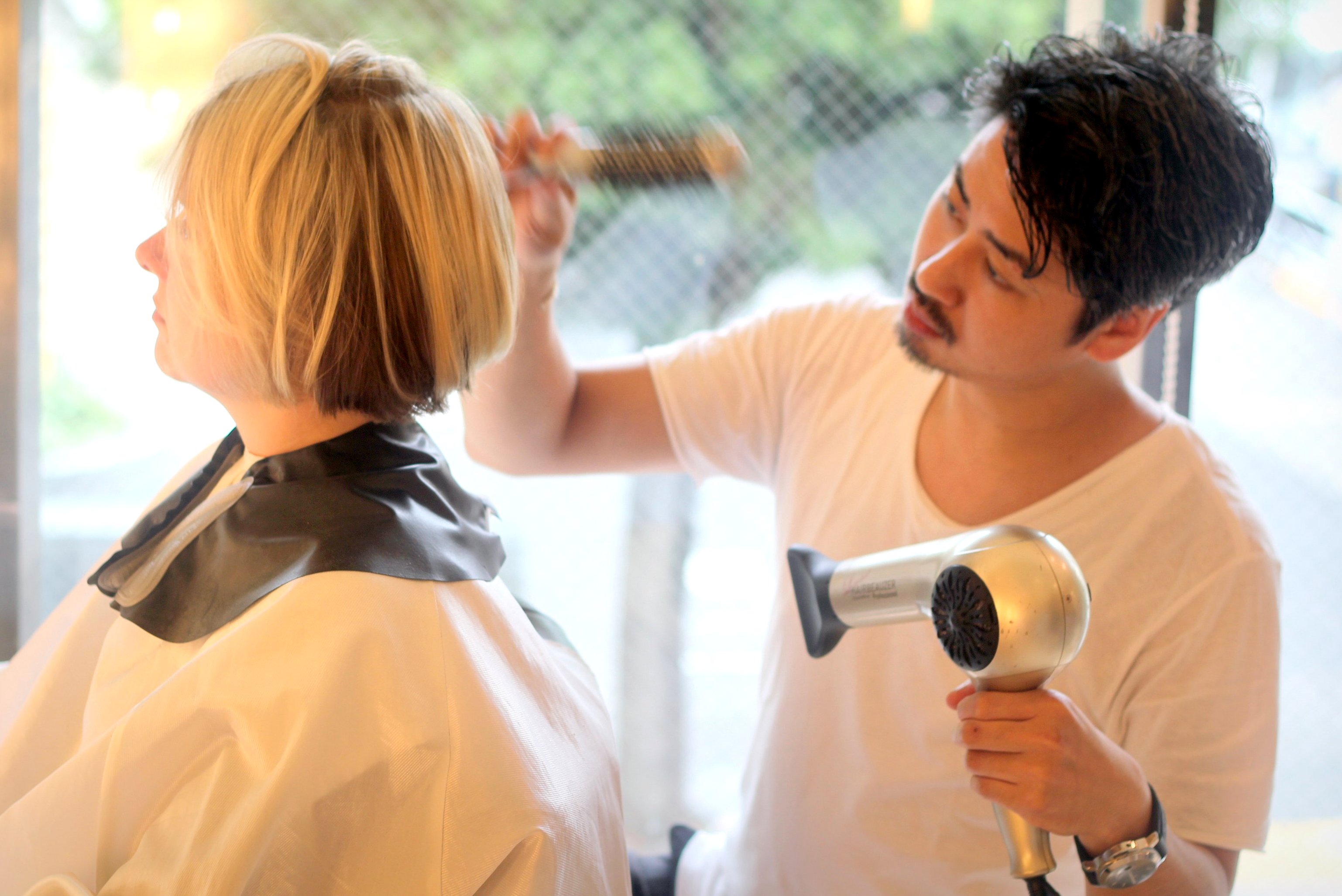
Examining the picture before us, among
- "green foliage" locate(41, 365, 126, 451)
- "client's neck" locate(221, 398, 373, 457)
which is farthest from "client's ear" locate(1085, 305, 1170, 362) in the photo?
"green foliage" locate(41, 365, 126, 451)

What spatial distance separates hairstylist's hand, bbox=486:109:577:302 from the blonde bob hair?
0.11m

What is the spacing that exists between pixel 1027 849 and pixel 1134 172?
2.27ft

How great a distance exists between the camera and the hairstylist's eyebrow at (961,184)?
1.08 m

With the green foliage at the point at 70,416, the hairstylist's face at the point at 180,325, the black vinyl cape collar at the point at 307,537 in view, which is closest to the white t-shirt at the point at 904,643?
the black vinyl cape collar at the point at 307,537

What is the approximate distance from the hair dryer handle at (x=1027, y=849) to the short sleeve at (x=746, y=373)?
63cm

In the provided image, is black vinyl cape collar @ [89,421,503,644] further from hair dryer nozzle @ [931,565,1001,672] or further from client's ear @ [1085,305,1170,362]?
client's ear @ [1085,305,1170,362]

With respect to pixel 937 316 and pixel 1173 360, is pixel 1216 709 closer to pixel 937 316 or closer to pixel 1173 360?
pixel 937 316

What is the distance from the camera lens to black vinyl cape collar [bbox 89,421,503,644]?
0.85 metres

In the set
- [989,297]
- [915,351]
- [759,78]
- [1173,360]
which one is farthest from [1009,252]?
[1173,360]

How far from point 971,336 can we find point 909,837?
1.99 feet

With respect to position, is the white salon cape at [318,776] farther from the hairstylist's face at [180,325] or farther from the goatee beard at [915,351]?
the goatee beard at [915,351]

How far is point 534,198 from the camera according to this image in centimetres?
107

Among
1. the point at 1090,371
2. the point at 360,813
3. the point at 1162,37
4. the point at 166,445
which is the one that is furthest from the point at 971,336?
the point at 166,445

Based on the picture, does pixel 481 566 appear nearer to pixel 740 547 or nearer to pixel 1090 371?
pixel 1090 371
